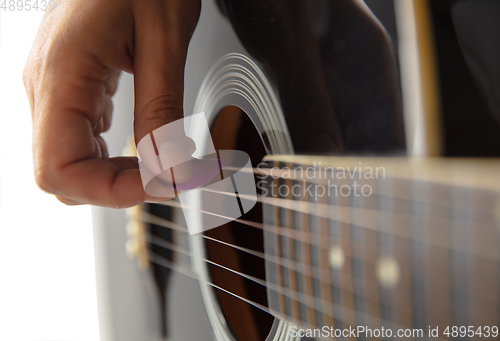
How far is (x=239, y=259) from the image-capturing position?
0.58m

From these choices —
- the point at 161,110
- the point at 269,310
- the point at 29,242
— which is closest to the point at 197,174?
the point at 161,110

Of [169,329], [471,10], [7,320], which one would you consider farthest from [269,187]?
[7,320]

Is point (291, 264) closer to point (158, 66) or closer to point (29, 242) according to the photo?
point (158, 66)

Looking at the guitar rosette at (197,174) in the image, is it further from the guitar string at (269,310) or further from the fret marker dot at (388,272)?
the fret marker dot at (388,272)

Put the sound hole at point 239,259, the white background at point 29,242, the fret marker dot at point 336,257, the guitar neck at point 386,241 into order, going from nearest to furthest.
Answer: the guitar neck at point 386,241
the fret marker dot at point 336,257
the sound hole at point 239,259
the white background at point 29,242

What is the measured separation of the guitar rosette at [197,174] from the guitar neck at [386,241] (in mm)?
88

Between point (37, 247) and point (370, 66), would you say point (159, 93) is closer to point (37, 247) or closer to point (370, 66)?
point (370, 66)

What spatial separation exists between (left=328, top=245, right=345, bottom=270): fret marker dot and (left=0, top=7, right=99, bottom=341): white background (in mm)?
1020

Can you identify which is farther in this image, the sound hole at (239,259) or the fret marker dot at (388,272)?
the sound hole at (239,259)

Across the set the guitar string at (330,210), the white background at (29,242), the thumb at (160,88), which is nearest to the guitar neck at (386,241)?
the guitar string at (330,210)

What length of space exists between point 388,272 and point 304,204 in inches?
4.6

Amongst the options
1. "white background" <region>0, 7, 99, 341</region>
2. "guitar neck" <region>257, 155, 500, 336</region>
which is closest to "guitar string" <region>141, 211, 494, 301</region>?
"guitar neck" <region>257, 155, 500, 336</region>

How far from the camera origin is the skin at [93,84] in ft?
1.17

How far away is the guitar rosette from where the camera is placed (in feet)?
1.17
